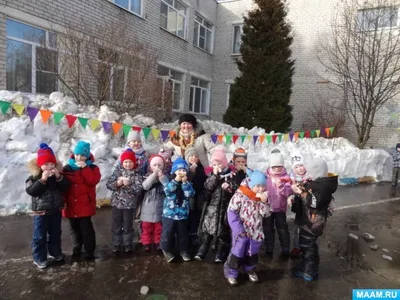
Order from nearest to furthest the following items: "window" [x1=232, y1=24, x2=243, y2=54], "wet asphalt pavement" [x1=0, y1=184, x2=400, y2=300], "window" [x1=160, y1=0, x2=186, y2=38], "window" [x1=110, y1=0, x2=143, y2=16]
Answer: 1. "wet asphalt pavement" [x1=0, y1=184, x2=400, y2=300]
2. "window" [x1=110, y1=0, x2=143, y2=16]
3. "window" [x1=160, y1=0, x2=186, y2=38]
4. "window" [x1=232, y1=24, x2=243, y2=54]

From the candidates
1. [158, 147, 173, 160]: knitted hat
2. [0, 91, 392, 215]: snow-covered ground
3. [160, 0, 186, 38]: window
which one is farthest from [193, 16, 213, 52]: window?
[158, 147, 173, 160]: knitted hat

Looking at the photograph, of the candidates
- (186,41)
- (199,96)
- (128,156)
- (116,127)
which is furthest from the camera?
(199,96)

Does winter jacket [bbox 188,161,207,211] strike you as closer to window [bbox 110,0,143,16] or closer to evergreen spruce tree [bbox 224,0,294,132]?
window [bbox 110,0,143,16]

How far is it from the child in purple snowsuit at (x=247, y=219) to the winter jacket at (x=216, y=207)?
352mm

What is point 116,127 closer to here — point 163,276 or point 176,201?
point 176,201

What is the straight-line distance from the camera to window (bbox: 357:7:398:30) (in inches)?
508

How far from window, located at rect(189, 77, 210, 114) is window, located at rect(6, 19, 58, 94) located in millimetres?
9598

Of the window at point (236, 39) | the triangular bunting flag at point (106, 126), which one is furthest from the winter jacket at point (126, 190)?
the window at point (236, 39)

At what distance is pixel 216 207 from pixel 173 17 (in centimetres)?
1380

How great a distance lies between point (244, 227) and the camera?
3.24m

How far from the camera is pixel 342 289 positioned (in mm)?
3328

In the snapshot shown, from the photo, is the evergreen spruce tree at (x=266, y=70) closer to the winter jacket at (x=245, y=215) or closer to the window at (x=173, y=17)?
the window at (x=173, y=17)

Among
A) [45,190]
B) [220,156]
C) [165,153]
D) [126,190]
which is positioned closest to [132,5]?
[165,153]

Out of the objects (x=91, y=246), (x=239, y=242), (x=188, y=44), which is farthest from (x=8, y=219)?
(x=188, y=44)
